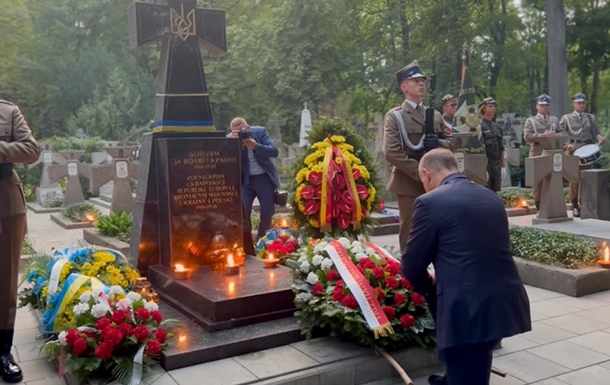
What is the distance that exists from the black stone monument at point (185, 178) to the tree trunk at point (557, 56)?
14.7 meters

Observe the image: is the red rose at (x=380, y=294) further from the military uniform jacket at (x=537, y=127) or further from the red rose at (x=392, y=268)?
the military uniform jacket at (x=537, y=127)

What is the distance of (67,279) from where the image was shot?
4422 millimetres

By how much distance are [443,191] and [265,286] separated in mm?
2273

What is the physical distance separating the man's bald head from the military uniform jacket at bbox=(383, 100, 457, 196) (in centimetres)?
183

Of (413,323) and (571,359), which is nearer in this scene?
(413,323)

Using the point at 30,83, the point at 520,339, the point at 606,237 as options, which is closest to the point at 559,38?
the point at 606,237

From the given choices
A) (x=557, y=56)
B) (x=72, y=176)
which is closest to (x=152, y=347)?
(x=72, y=176)

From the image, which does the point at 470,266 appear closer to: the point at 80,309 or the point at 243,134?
the point at 80,309

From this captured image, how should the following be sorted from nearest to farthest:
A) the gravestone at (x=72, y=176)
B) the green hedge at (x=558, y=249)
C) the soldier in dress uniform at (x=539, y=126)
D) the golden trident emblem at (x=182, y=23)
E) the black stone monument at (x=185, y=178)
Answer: the black stone monument at (x=185, y=178), the golden trident emblem at (x=182, y=23), the green hedge at (x=558, y=249), the soldier in dress uniform at (x=539, y=126), the gravestone at (x=72, y=176)

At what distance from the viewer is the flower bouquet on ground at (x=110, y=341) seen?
12.0ft

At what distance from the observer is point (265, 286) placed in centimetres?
489

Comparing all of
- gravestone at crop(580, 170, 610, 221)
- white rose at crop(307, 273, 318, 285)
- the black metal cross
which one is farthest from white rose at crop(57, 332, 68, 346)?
gravestone at crop(580, 170, 610, 221)

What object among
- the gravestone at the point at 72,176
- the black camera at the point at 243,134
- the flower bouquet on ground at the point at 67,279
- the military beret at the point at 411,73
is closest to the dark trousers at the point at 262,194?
the black camera at the point at 243,134

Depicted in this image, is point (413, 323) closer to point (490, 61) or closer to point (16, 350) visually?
point (16, 350)
